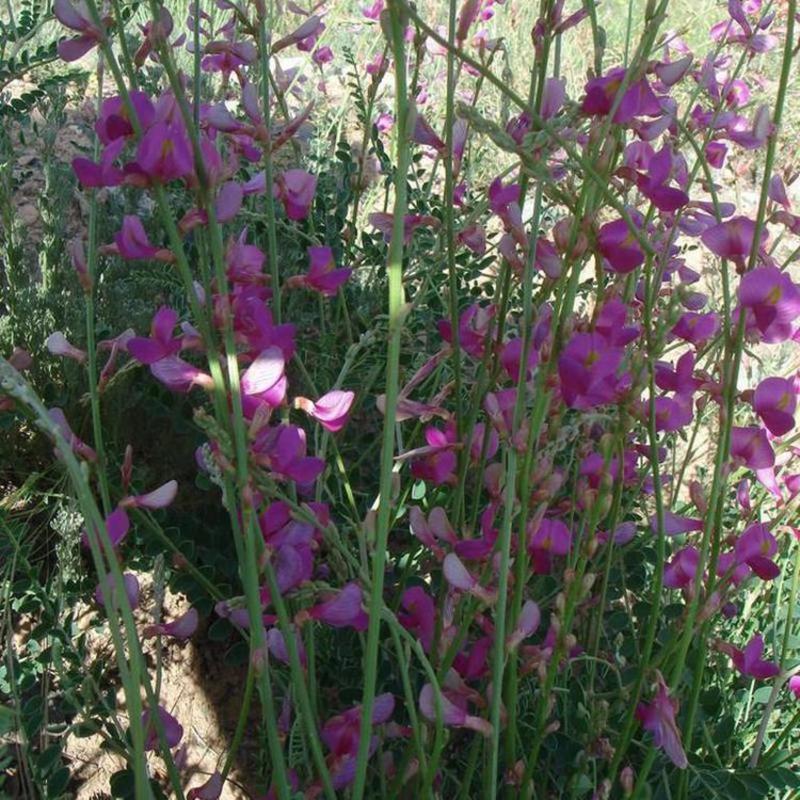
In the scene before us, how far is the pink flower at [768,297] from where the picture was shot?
3.11 feet

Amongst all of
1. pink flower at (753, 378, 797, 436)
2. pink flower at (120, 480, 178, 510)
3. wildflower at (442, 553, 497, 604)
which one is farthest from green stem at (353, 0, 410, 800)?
pink flower at (753, 378, 797, 436)

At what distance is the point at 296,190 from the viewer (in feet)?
3.59

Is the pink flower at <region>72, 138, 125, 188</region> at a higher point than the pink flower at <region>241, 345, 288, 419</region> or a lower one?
higher

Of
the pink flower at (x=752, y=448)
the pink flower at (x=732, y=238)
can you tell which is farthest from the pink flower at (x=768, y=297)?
the pink flower at (x=752, y=448)

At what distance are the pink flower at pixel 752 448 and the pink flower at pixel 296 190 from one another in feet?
1.70

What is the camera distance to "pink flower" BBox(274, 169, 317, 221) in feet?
3.59

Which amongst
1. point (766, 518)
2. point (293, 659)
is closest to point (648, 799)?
point (293, 659)

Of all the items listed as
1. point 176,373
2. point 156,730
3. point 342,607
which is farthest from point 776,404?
point 156,730

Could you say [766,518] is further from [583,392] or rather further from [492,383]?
[583,392]

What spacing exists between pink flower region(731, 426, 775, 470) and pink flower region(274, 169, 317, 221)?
1.70 feet

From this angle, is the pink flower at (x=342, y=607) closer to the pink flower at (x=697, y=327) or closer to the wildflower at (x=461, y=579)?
the wildflower at (x=461, y=579)

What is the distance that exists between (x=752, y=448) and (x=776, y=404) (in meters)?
0.11

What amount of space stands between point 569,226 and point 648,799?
651 mm

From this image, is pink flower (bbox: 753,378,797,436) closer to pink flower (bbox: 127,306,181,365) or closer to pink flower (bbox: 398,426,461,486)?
pink flower (bbox: 398,426,461,486)
